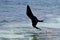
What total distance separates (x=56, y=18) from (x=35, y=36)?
5272mm

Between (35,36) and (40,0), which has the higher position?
(35,36)

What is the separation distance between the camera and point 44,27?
1725cm

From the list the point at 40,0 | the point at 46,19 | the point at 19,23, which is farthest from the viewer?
the point at 40,0

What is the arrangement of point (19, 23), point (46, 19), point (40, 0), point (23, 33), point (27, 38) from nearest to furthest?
point (27, 38) < point (23, 33) < point (19, 23) < point (46, 19) < point (40, 0)

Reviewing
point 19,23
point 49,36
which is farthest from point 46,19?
point 49,36

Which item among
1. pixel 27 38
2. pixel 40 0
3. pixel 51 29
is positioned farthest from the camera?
pixel 40 0

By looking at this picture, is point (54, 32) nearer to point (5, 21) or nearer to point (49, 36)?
point (49, 36)

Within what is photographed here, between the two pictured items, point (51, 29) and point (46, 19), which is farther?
point (46, 19)

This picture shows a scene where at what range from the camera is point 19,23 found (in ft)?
60.7

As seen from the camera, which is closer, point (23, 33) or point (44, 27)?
point (23, 33)

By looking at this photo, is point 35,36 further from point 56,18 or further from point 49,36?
point 56,18

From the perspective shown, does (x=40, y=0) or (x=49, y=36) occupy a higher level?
(x=49, y=36)

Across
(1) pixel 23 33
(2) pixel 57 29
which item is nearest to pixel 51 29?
(2) pixel 57 29

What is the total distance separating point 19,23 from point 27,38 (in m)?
3.85
